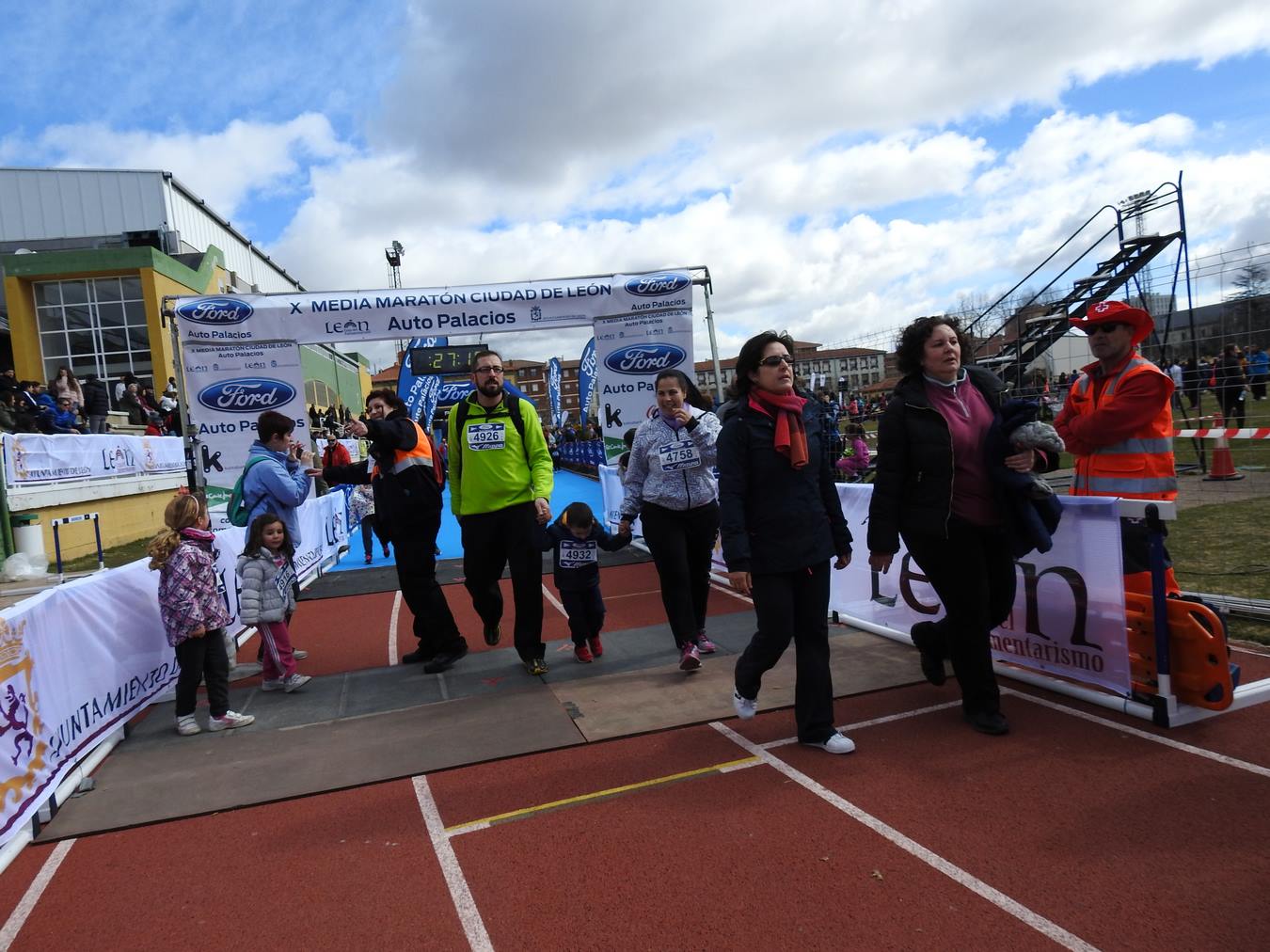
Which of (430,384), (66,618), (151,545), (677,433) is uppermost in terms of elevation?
(430,384)

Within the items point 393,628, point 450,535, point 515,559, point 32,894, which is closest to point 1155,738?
point 515,559

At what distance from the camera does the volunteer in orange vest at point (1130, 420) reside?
3.80m

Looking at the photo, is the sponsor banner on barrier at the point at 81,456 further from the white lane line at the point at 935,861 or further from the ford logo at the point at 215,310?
the white lane line at the point at 935,861

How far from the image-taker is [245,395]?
833cm

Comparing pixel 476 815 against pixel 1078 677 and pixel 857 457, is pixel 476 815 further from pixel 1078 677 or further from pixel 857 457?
pixel 857 457

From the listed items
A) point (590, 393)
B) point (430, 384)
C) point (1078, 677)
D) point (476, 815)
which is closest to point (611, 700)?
point (476, 815)

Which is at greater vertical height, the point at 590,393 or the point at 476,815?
the point at 590,393

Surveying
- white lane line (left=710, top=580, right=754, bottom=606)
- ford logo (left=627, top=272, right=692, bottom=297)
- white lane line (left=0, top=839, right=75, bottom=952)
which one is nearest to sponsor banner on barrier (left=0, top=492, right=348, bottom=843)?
white lane line (left=0, top=839, right=75, bottom=952)

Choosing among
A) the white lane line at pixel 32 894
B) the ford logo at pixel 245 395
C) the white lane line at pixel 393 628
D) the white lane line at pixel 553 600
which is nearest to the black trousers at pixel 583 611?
the white lane line at pixel 393 628

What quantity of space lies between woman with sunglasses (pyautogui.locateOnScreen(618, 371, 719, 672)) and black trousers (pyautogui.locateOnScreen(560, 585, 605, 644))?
66 cm

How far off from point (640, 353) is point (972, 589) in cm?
630

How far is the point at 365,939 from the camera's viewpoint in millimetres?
2580

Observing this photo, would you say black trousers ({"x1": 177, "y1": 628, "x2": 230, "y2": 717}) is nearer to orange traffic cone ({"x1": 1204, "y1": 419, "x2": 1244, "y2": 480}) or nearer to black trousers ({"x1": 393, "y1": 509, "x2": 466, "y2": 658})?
black trousers ({"x1": 393, "y1": 509, "x2": 466, "y2": 658})

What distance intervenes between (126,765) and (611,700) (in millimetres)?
2712
